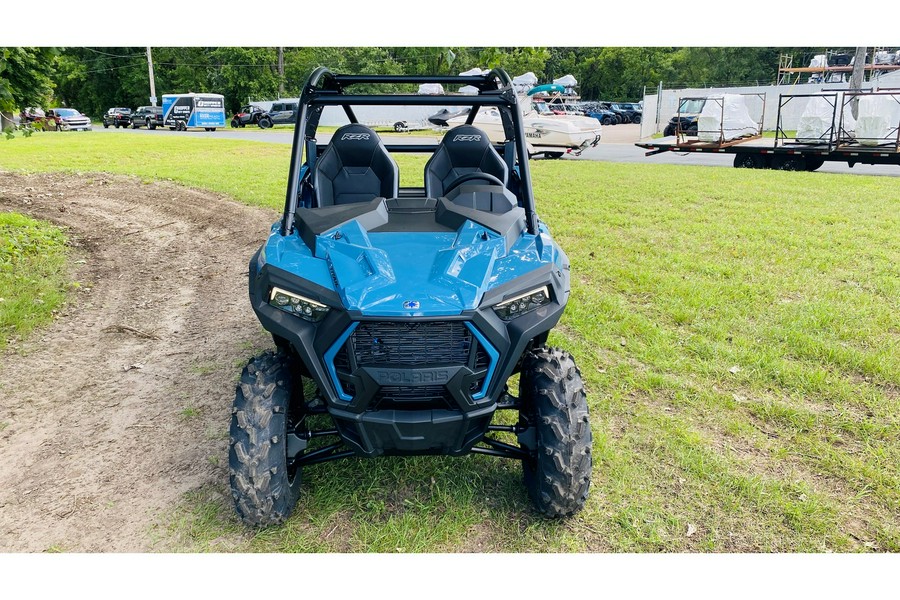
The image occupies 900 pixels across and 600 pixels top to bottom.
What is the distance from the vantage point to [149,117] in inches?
1465

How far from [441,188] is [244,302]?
2496 mm

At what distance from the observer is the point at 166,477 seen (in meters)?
3.46

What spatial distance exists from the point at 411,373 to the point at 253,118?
37671mm

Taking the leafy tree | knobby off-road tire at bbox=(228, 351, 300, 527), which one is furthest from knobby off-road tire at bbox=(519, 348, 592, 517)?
the leafy tree

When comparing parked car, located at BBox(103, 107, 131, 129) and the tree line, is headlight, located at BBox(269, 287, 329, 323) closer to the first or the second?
the tree line

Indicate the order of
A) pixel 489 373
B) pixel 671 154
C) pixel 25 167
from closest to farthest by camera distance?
pixel 489 373 → pixel 25 167 → pixel 671 154

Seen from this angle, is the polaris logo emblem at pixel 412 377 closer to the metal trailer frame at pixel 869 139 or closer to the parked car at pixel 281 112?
the metal trailer frame at pixel 869 139

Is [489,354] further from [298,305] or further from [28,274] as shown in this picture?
[28,274]

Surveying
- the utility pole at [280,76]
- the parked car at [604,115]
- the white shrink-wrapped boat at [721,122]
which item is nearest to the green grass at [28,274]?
the white shrink-wrapped boat at [721,122]

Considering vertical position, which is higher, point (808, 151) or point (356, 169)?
point (356, 169)

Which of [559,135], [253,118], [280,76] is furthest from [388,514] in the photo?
[280,76]

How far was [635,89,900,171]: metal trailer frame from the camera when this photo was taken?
14.1 m

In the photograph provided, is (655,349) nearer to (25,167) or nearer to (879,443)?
(879,443)

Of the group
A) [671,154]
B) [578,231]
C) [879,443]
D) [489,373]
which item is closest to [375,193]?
[489,373]
